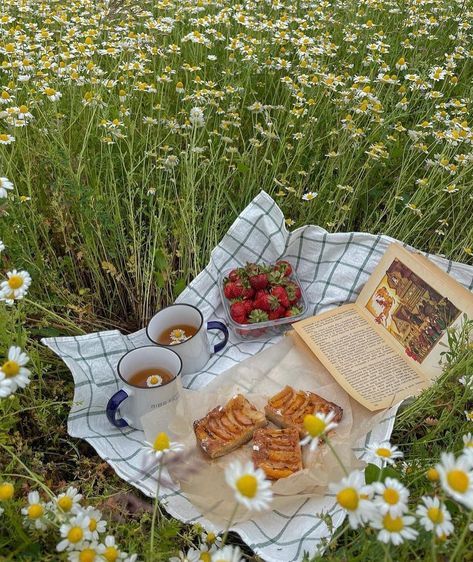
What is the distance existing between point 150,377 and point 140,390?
82 millimetres

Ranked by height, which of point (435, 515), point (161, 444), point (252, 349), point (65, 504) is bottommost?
point (252, 349)

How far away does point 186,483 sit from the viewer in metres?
1.13

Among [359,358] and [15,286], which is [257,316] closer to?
[359,358]

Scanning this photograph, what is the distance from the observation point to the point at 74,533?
716 mm

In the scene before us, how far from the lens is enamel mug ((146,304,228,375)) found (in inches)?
→ 52.4

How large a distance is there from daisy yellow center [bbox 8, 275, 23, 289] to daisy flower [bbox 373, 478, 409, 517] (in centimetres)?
68

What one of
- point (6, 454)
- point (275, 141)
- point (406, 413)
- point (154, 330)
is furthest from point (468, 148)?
point (6, 454)

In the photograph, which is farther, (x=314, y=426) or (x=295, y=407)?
(x=295, y=407)

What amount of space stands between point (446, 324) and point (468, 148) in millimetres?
733

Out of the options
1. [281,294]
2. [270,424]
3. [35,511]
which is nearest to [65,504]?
[35,511]

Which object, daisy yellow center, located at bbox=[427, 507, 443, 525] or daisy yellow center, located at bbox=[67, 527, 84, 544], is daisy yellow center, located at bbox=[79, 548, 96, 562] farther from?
daisy yellow center, located at bbox=[427, 507, 443, 525]

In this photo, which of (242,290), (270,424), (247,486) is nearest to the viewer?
(247,486)

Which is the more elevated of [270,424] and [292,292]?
[292,292]

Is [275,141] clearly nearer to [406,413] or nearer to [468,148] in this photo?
[468,148]
